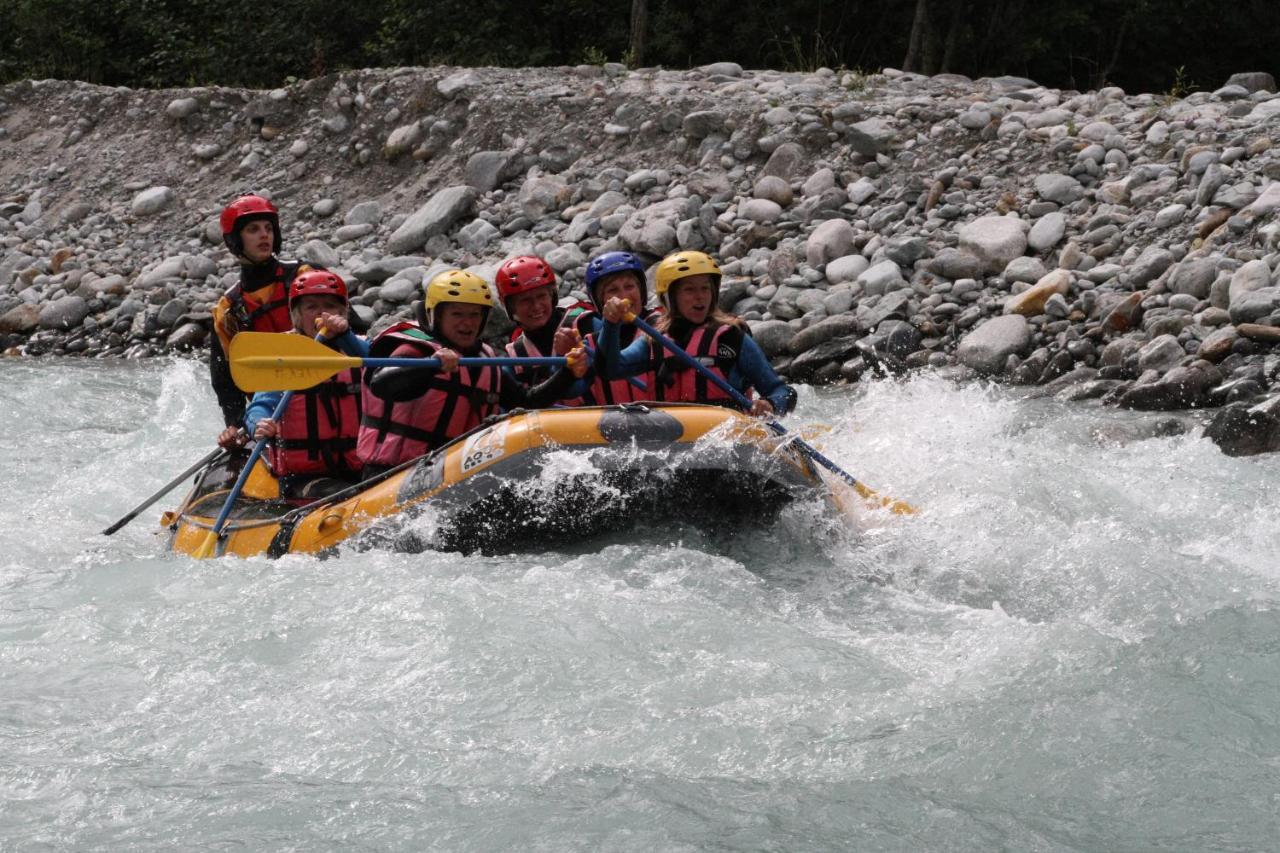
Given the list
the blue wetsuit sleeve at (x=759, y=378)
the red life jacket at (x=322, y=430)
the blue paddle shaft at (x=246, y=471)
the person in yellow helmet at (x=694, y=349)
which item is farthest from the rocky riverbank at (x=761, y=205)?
the blue paddle shaft at (x=246, y=471)


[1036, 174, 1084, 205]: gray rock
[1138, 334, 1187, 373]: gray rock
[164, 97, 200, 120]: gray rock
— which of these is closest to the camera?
[1138, 334, 1187, 373]: gray rock

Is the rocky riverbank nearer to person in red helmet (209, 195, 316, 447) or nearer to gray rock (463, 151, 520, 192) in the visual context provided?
gray rock (463, 151, 520, 192)

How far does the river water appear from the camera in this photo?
3836 millimetres

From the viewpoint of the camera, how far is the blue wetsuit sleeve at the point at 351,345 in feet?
20.6

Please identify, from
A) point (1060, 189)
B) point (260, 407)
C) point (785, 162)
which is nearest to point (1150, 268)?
point (1060, 189)

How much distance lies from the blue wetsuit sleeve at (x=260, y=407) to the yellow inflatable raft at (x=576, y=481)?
36.0 inches

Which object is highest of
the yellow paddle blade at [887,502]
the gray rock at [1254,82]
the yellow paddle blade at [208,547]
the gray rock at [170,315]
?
the gray rock at [1254,82]

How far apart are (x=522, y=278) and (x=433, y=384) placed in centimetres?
69

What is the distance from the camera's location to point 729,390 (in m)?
6.30

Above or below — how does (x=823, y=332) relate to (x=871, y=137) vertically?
below

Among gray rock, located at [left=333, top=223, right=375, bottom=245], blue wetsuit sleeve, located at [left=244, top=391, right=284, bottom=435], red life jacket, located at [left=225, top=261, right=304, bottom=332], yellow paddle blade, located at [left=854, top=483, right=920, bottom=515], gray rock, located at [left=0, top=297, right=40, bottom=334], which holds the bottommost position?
gray rock, located at [left=0, top=297, right=40, bottom=334]

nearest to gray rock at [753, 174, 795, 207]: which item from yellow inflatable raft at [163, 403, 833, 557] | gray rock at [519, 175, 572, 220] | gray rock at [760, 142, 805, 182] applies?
gray rock at [760, 142, 805, 182]

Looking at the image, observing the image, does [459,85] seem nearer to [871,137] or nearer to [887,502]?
[871,137]

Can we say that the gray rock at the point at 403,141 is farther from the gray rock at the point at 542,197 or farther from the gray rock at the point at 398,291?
the gray rock at the point at 398,291
